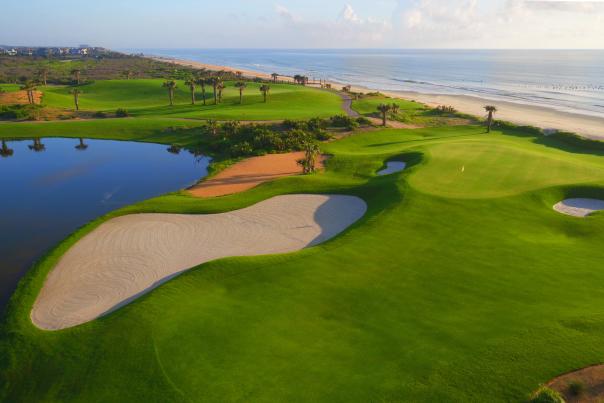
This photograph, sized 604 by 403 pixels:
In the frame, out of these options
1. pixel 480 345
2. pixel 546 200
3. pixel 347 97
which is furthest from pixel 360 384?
pixel 347 97

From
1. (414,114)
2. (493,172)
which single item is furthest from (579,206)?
(414,114)

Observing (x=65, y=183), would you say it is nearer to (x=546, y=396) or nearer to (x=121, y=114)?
(x=121, y=114)

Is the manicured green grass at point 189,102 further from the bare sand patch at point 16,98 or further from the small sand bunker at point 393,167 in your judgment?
the small sand bunker at point 393,167

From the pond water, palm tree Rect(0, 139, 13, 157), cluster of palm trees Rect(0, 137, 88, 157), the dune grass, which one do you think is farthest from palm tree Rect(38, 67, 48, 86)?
the dune grass

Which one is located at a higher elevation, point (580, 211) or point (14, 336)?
point (580, 211)

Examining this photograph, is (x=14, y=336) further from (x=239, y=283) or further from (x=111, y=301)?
(x=239, y=283)
